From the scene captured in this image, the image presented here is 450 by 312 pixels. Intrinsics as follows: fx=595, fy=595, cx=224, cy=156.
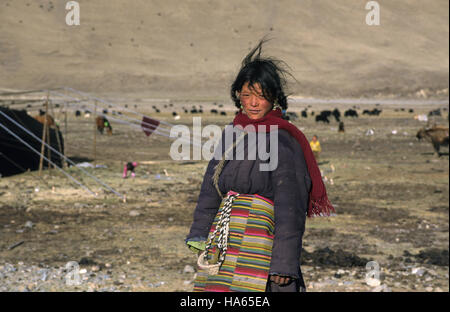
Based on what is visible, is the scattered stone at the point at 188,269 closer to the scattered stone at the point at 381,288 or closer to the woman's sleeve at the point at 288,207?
the scattered stone at the point at 381,288

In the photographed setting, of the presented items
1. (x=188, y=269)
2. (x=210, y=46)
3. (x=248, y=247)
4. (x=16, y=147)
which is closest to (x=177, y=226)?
(x=188, y=269)

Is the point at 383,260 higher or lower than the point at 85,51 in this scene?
lower

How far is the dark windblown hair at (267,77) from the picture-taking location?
96.9 inches

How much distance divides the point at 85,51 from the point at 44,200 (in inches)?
2243

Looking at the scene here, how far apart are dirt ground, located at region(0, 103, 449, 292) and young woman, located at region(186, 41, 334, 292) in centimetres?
345

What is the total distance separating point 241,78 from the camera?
2520 millimetres

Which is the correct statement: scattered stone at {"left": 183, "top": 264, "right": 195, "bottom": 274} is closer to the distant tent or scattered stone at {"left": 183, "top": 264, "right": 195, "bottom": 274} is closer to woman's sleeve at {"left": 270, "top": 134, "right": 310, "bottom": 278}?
woman's sleeve at {"left": 270, "top": 134, "right": 310, "bottom": 278}

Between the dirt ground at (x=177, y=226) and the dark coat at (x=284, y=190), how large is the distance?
3.60 meters

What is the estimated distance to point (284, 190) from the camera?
7.75 ft

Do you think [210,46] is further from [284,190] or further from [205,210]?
[284,190]

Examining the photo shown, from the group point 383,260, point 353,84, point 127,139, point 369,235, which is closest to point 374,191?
point 369,235

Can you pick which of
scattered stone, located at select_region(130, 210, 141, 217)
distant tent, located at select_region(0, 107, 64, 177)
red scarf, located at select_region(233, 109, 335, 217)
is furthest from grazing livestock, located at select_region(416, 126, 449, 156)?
red scarf, located at select_region(233, 109, 335, 217)

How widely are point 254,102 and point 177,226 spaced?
619 cm

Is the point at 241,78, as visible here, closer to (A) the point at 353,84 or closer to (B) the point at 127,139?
(B) the point at 127,139
